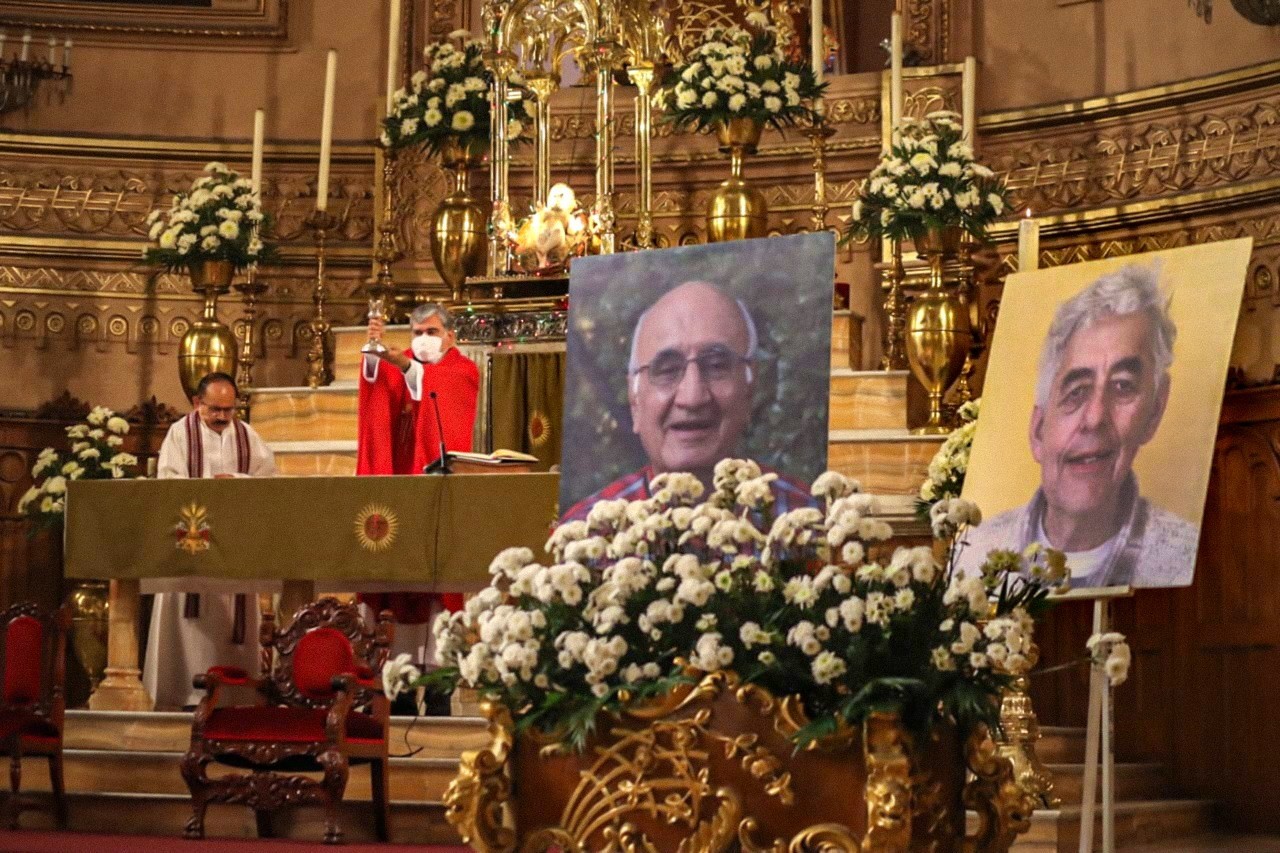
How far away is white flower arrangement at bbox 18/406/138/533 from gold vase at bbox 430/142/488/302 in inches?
70.8

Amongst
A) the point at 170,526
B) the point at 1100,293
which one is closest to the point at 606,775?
the point at 1100,293

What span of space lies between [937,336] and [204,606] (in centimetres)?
356

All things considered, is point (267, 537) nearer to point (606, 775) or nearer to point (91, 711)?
point (91, 711)

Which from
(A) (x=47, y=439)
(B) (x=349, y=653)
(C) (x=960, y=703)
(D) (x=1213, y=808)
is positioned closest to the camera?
(C) (x=960, y=703)

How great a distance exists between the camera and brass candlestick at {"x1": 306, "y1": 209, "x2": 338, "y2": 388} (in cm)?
1049

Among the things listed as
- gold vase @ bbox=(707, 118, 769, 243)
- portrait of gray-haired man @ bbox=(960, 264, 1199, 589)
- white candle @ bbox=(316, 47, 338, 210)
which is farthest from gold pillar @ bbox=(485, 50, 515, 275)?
portrait of gray-haired man @ bbox=(960, 264, 1199, 589)

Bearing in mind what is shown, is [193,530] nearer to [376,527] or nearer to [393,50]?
[376,527]

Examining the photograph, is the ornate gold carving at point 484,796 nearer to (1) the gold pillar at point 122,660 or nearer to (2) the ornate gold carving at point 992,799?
(2) the ornate gold carving at point 992,799

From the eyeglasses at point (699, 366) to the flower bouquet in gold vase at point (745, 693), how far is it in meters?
0.65

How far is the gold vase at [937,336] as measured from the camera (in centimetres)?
945

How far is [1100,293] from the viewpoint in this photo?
24.1 ft

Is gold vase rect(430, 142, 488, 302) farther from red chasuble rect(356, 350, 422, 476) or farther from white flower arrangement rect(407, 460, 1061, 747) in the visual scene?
white flower arrangement rect(407, 460, 1061, 747)

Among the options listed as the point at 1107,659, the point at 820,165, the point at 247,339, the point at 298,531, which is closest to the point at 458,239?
the point at 247,339

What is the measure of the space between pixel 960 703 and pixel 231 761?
377 centimetres
